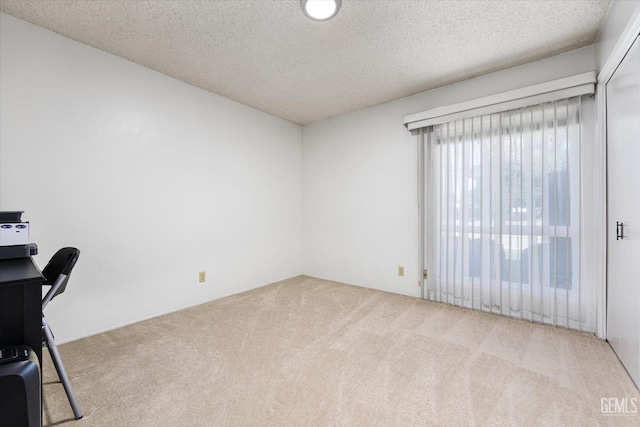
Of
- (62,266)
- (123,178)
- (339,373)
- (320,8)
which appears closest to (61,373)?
(62,266)

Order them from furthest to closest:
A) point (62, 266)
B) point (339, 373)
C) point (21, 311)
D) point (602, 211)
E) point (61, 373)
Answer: point (602, 211) < point (339, 373) < point (62, 266) < point (61, 373) < point (21, 311)

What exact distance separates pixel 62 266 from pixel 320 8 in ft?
7.19

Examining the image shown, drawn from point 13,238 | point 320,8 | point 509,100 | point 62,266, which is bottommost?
point 62,266

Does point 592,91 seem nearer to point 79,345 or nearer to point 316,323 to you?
point 316,323

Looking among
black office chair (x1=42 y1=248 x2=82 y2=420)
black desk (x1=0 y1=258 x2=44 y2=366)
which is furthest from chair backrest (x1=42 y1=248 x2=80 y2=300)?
black desk (x1=0 y1=258 x2=44 y2=366)

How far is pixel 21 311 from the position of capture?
42.1 inches

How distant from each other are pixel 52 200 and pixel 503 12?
3537 mm

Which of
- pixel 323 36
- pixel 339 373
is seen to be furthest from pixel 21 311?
pixel 323 36

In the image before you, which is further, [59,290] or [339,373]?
[339,373]

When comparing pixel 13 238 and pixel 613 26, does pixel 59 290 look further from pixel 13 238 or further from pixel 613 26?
pixel 613 26

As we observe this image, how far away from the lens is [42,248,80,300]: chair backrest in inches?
58.2

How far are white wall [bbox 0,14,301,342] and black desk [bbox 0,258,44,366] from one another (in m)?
1.41

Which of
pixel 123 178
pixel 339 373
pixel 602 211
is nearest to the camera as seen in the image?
pixel 339 373

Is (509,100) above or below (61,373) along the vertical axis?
above
